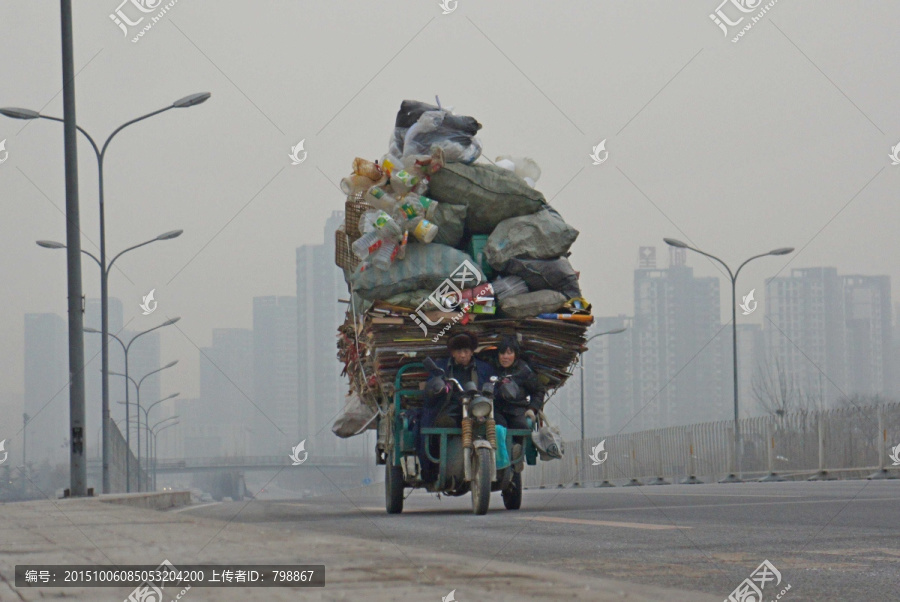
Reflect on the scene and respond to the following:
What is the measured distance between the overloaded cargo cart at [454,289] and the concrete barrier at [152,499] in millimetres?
4565

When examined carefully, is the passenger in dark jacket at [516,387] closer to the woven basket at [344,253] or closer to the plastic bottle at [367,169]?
the woven basket at [344,253]

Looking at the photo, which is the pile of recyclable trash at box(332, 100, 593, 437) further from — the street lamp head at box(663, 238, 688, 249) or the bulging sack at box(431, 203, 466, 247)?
the street lamp head at box(663, 238, 688, 249)

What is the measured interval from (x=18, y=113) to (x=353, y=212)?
40.0 feet

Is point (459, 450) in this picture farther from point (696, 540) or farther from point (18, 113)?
point (18, 113)

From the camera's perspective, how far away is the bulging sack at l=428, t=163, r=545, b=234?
1203 centimetres

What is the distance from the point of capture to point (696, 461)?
108 ft

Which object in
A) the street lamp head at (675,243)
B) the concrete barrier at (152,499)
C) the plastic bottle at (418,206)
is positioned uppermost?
the street lamp head at (675,243)

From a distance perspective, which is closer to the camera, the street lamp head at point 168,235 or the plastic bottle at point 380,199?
the plastic bottle at point 380,199

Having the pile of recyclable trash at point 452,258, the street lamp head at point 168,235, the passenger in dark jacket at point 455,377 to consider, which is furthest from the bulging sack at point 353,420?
the street lamp head at point 168,235

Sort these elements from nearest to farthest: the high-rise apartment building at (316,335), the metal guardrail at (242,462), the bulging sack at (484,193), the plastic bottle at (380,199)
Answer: the bulging sack at (484,193), the plastic bottle at (380,199), the high-rise apartment building at (316,335), the metal guardrail at (242,462)

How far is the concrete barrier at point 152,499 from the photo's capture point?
1592 cm

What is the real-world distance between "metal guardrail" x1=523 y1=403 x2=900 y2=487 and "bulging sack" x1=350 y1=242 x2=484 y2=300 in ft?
44.5

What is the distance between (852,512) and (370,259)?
508cm

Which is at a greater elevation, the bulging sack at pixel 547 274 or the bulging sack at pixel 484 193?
the bulging sack at pixel 484 193
